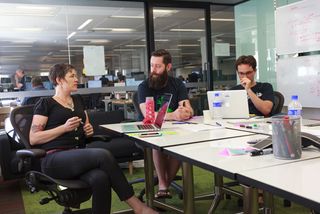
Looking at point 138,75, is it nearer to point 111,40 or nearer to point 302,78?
point 111,40

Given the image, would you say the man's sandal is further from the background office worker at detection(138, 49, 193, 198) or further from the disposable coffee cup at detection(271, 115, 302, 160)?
the disposable coffee cup at detection(271, 115, 302, 160)

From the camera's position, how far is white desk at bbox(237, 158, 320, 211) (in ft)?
2.99

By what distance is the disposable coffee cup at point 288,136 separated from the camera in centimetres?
128

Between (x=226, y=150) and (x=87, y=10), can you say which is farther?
(x=87, y=10)

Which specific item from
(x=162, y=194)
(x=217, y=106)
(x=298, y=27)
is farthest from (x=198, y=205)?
(x=298, y=27)

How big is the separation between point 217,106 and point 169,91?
470mm

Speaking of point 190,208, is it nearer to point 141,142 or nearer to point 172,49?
point 141,142

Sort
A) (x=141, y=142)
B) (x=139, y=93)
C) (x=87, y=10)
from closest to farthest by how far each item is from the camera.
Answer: (x=141, y=142)
(x=139, y=93)
(x=87, y=10)

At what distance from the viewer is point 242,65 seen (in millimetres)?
2975

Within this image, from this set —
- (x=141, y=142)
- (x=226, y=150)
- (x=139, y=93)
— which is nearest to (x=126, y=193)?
(x=141, y=142)

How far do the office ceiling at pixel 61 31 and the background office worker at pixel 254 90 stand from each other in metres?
2.45

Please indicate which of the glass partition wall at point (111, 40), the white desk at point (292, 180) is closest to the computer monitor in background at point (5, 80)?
the glass partition wall at point (111, 40)

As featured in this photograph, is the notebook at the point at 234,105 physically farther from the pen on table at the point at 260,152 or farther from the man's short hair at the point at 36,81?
the man's short hair at the point at 36,81

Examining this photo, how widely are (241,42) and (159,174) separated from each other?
344 centimetres
